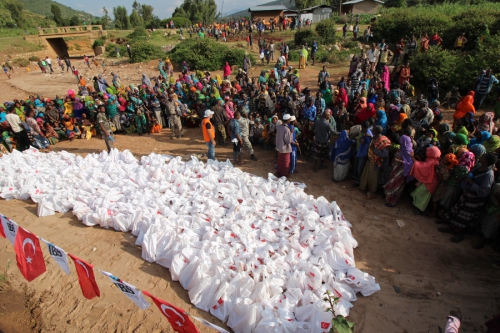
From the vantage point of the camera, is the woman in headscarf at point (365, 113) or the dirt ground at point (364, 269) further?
the woman in headscarf at point (365, 113)

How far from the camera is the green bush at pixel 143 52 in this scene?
23328mm

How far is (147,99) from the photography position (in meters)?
10.3

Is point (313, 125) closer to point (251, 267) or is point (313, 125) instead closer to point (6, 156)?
point (251, 267)

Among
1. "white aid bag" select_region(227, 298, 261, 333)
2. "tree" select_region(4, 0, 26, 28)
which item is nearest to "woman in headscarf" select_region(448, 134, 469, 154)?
"white aid bag" select_region(227, 298, 261, 333)

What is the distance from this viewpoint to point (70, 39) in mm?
35688

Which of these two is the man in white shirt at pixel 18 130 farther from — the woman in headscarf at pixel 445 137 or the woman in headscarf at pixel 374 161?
the woman in headscarf at pixel 445 137

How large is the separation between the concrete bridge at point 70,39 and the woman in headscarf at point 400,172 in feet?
125

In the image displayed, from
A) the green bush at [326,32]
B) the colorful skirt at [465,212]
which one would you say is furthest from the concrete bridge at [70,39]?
the colorful skirt at [465,212]

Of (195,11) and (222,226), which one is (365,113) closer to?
(222,226)

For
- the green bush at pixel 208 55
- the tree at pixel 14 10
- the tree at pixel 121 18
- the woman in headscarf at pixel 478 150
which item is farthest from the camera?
the tree at pixel 14 10

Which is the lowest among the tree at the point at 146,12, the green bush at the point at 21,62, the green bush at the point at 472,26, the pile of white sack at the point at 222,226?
the pile of white sack at the point at 222,226

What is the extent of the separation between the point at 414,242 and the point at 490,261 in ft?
3.33

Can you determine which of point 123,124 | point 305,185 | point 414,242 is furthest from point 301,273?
point 123,124

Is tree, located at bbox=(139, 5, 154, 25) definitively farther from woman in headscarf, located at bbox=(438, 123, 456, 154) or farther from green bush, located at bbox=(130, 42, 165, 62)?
woman in headscarf, located at bbox=(438, 123, 456, 154)
